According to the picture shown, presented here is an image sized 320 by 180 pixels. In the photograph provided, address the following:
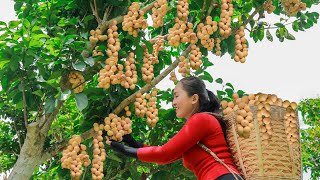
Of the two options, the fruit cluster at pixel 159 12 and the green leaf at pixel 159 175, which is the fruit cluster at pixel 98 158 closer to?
the fruit cluster at pixel 159 12

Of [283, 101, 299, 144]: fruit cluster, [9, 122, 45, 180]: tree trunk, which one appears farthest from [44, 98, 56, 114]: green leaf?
[283, 101, 299, 144]: fruit cluster

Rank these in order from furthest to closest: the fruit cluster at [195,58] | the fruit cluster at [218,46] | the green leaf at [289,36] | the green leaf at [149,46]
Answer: the green leaf at [289,36]
the fruit cluster at [218,46]
the green leaf at [149,46]
the fruit cluster at [195,58]

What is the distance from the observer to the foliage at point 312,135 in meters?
9.68

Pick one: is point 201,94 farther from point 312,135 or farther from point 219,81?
point 312,135

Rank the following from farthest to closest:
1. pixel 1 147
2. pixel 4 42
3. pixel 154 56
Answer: pixel 1 147, pixel 154 56, pixel 4 42

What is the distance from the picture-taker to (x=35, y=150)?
2.64 meters

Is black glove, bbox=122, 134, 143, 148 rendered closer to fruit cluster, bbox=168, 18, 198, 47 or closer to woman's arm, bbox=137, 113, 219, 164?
woman's arm, bbox=137, 113, 219, 164

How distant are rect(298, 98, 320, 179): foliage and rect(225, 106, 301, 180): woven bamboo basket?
7.59 metres

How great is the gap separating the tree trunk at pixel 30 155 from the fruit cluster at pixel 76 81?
0.33m

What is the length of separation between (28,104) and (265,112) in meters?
1.51

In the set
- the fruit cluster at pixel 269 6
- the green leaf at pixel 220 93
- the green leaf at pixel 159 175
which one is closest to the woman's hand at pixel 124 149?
the green leaf at pixel 159 175

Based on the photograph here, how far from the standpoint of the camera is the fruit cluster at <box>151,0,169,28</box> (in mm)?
2678

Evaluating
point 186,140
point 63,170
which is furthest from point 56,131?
point 186,140

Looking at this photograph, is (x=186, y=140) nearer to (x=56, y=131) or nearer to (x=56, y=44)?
(x=56, y=44)
